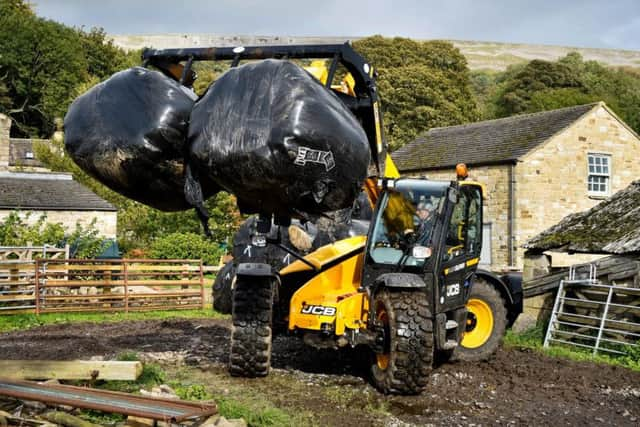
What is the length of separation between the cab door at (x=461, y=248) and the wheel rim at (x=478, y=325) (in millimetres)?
848

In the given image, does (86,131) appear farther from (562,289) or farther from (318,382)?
(562,289)

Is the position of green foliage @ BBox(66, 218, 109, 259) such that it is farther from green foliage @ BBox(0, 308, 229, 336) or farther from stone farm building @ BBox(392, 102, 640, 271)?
stone farm building @ BBox(392, 102, 640, 271)

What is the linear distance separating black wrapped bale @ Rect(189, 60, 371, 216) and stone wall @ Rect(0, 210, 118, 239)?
850 inches

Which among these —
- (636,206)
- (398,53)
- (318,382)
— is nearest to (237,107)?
(318,382)

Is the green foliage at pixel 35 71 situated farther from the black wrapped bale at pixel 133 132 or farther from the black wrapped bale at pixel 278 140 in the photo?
the black wrapped bale at pixel 278 140

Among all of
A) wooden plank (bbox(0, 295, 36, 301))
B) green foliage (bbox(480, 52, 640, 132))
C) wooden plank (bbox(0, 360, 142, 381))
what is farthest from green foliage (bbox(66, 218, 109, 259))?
green foliage (bbox(480, 52, 640, 132))

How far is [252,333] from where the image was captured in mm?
8516

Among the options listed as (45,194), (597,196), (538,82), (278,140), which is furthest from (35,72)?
(278,140)

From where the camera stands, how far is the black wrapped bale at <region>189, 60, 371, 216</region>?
4.98 metres

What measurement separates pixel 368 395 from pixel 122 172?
391cm

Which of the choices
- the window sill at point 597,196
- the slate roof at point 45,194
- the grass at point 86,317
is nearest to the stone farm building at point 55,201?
the slate roof at point 45,194

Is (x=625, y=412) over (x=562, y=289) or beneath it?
beneath

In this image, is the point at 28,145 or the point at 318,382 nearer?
the point at 318,382

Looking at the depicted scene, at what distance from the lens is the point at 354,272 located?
8.82 meters
